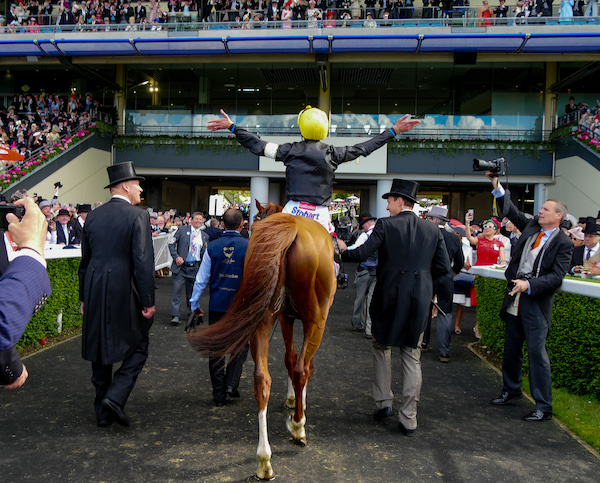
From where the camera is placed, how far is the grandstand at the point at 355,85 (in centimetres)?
A: 2070

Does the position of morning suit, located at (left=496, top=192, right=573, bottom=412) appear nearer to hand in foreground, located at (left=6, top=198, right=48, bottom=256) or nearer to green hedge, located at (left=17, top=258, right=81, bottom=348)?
hand in foreground, located at (left=6, top=198, right=48, bottom=256)

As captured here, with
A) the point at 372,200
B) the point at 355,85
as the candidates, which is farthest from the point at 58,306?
the point at 372,200

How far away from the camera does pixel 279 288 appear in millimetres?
3447

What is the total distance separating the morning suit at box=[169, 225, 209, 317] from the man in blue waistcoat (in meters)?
3.81

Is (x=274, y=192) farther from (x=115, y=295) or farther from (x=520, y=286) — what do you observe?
(x=115, y=295)

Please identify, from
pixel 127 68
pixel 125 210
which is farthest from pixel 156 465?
pixel 127 68

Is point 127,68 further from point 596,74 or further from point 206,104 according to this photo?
point 596,74

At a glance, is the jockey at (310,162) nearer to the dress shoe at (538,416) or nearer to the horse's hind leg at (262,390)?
the horse's hind leg at (262,390)

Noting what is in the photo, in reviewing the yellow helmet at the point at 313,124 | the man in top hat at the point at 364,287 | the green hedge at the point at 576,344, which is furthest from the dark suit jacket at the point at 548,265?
the man in top hat at the point at 364,287

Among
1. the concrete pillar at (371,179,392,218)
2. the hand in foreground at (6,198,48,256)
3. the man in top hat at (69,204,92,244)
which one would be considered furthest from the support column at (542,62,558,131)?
the hand in foreground at (6,198,48,256)

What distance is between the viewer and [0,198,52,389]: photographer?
67.1 inches

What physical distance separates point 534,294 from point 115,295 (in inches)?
143

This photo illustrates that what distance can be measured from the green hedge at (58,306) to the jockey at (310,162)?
12.5ft

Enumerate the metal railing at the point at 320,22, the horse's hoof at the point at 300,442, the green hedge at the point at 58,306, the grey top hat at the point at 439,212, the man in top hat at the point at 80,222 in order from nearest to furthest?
the horse's hoof at the point at 300,442
the green hedge at the point at 58,306
the grey top hat at the point at 439,212
the man in top hat at the point at 80,222
the metal railing at the point at 320,22
